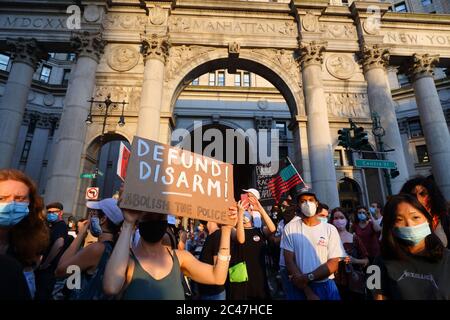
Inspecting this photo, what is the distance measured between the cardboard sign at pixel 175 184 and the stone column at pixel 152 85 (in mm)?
12241

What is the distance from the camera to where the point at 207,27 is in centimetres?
1775

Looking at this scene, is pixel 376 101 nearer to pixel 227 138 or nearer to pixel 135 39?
pixel 135 39

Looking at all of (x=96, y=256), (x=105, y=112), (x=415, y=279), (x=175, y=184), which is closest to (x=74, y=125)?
(x=105, y=112)

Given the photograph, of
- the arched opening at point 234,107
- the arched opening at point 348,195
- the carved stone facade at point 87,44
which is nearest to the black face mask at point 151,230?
the arched opening at point 348,195

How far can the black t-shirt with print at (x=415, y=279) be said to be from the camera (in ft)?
7.18

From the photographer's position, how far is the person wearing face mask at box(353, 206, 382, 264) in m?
6.04

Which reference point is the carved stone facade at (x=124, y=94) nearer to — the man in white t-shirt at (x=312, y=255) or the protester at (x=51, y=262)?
the protester at (x=51, y=262)

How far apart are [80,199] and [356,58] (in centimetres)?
1955

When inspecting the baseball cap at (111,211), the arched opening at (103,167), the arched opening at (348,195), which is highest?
the arched opening at (103,167)

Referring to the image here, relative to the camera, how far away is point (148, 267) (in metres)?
2.27

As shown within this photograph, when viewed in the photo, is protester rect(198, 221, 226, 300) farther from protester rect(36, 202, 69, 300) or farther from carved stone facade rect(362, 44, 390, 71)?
carved stone facade rect(362, 44, 390, 71)

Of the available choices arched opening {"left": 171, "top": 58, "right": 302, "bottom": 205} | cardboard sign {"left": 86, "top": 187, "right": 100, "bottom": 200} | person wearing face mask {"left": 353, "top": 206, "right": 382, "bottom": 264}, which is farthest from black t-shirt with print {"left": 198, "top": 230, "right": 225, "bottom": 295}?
arched opening {"left": 171, "top": 58, "right": 302, "bottom": 205}

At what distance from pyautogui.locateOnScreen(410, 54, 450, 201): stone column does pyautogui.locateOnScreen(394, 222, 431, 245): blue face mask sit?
17181 millimetres
